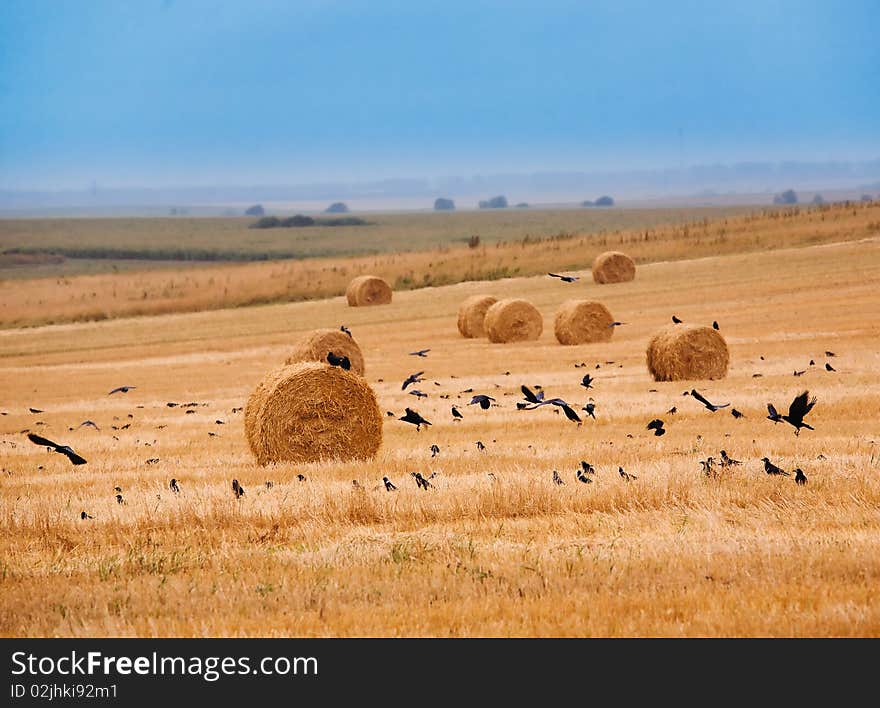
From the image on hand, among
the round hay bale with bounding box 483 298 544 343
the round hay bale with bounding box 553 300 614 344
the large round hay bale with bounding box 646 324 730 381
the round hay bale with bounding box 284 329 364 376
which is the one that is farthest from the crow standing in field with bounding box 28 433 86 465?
the round hay bale with bounding box 483 298 544 343

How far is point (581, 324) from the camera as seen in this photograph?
113 ft

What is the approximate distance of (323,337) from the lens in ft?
92.5

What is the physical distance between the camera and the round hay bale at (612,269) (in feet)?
171

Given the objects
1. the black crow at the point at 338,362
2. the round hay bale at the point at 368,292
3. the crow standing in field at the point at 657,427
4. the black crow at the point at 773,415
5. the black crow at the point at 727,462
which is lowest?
the round hay bale at the point at 368,292

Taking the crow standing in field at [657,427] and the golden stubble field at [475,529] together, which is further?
the crow standing in field at [657,427]

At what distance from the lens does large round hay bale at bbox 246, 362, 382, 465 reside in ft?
50.5

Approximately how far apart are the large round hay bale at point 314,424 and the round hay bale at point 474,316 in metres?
23.0

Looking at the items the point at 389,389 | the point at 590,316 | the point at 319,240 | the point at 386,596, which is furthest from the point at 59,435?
the point at 319,240

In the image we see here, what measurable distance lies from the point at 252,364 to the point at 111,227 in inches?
6795

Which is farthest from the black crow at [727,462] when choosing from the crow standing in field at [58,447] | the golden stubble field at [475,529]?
the crow standing in field at [58,447]

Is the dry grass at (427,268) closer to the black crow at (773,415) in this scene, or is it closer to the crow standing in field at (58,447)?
the crow standing in field at (58,447)

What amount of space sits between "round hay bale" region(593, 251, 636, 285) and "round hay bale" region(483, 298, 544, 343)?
1599cm

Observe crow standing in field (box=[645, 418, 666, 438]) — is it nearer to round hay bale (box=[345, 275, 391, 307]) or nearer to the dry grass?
round hay bale (box=[345, 275, 391, 307])
